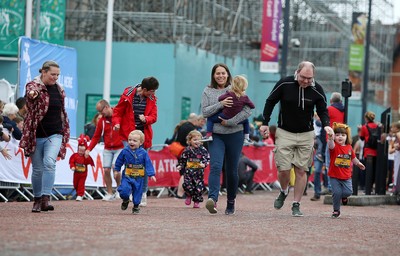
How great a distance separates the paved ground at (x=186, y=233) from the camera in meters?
9.27

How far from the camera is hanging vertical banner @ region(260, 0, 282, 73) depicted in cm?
3638

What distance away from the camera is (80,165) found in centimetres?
1981

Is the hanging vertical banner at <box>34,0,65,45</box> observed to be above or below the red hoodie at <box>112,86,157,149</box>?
above

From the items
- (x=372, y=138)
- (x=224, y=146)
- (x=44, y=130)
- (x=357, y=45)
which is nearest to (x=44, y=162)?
(x=44, y=130)

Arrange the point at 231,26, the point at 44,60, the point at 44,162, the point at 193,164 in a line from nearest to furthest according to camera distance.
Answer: the point at 44,162 → the point at 193,164 → the point at 44,60 → the point at 231,26

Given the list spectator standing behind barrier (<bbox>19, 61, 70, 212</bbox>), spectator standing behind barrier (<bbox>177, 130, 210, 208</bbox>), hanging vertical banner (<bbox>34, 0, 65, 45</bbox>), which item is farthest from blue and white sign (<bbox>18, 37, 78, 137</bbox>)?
spectator standing behind barrier (<bbox>19, 61, 70, 212</bbox>)

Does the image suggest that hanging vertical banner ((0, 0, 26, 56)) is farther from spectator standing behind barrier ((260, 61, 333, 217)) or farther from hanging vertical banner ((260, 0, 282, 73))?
spectator standing behind barrier ((260, 61, 333, 217))

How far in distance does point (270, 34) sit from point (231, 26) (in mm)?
4098

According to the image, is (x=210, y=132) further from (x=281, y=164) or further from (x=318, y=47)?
(x=318, y=47)

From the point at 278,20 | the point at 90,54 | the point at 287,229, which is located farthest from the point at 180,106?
the point at 287,229

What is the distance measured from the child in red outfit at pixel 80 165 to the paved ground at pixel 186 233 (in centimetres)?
420

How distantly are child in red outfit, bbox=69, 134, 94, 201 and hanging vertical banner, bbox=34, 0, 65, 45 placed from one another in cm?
891

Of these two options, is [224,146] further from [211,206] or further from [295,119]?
[295,119]

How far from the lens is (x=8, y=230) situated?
34.4 feet
